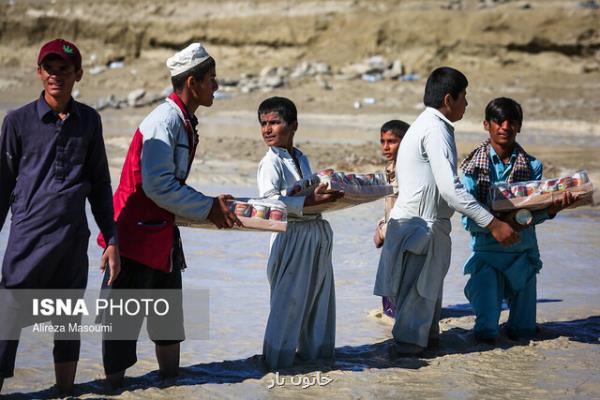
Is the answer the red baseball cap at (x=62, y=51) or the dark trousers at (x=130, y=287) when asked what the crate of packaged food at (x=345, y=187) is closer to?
the dark trousers at (x=130, y=287)

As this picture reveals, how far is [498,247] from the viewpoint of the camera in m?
6.20

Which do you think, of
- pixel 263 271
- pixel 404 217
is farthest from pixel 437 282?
pixel 263 271

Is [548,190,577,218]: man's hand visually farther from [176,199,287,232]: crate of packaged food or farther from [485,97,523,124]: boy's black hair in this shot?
[176,199,287,232]: crate of packaged food

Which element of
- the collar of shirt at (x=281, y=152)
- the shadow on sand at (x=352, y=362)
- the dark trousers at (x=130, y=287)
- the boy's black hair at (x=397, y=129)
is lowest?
the shadow on sand at (x=352, y=362)

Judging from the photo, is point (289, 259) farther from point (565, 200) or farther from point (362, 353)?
point (565, 200)

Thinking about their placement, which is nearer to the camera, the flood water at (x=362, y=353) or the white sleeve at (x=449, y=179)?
the flood water at (x=362, y=353)

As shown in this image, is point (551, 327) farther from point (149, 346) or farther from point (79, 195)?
point (79, 195)

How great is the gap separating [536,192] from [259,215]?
1840 mm

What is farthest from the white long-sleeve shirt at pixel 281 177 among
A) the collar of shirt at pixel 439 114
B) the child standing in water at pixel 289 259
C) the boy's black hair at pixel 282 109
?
the collar of shirt at pixel 439 114

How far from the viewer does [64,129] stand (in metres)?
4.61

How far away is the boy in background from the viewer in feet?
20.1

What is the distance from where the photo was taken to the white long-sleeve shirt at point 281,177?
5.18 metres

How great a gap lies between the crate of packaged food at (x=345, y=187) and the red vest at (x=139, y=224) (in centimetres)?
72

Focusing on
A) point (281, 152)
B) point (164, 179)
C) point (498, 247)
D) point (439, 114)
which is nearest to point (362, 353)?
point (498, 247)
